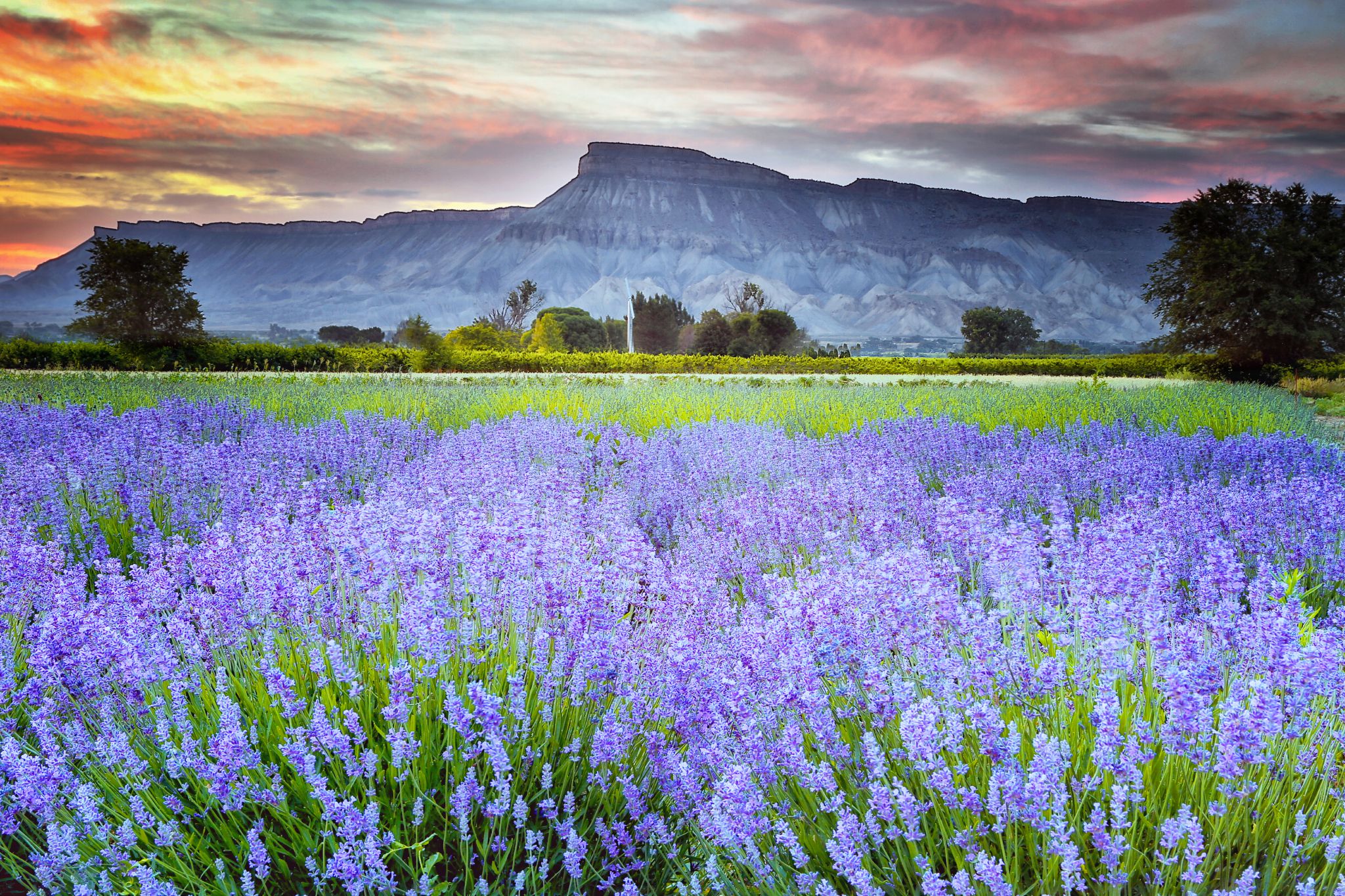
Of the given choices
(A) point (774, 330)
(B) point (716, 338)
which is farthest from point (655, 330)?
(A) point (774, 330)

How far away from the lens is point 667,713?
7.82 feet

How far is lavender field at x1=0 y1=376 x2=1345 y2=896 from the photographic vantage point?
170 centimetres

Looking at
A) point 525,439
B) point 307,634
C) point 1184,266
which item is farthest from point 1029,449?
point 1184,266

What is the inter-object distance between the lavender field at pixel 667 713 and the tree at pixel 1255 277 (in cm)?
2822

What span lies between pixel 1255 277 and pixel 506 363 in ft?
82.7

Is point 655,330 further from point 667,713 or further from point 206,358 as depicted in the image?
point 667,713

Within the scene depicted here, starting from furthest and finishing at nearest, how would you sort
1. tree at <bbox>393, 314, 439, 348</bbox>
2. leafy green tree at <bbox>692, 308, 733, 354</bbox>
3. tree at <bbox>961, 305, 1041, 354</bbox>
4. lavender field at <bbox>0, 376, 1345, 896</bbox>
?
1. tree at <bbox>961, 305, 1041, 354</bbox>
2. leafy green tree at <bbox>692, 308, 733, 354</bbox>
3. tree at <bbox>393, 314, 439, 348</bbox>
4. lavender field at <bbox>0, 376, 1345, 896</bbox>

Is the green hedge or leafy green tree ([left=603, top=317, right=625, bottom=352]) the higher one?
leafy green tree ([left=603, top=317, right=625, bottom=352])

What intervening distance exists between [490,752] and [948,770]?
3.21ft

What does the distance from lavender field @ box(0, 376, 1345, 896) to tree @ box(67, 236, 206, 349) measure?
117 feet

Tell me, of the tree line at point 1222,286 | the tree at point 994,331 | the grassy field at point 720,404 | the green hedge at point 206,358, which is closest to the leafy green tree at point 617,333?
the tree at point 994,331

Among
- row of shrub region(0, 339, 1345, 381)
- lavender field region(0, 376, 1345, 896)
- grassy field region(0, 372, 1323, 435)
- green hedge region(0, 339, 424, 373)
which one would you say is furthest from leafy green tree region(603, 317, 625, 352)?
lavender field region(0, 376, 1345, 896)

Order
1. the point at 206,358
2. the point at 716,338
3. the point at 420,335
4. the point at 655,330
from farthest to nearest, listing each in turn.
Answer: the point at 655,330
the point at 716,338
the point at 420,335
the point at 206,358

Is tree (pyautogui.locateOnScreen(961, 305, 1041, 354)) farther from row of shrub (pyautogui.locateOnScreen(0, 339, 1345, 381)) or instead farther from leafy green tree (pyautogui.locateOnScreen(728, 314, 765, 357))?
row of shrub (pyautogui.locateOnScreen(0, 339, 1345, 381))
